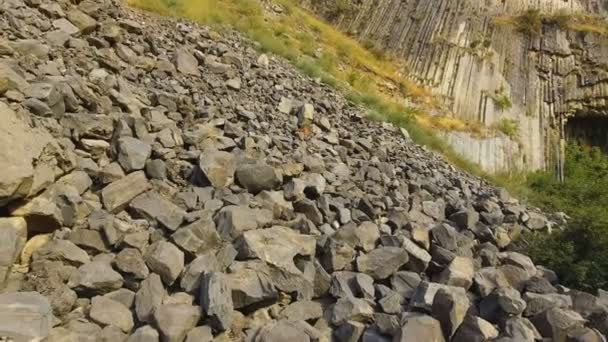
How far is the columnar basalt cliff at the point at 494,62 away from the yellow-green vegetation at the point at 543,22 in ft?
0.57

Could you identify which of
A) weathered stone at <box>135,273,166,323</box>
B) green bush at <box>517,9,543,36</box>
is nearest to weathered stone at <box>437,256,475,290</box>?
weathered stone at <box>135,273,166,323</box>

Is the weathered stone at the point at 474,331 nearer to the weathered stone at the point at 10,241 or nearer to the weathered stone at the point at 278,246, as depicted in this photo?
the weathered stone at the point at 278,246

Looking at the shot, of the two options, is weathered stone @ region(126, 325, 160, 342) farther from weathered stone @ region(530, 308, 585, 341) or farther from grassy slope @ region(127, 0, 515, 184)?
grassy slope @ region(127, 0, 515, 184)

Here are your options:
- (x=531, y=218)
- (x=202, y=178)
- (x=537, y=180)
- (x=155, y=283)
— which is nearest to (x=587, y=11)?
(x=537, y=180)

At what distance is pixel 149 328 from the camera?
3006 millimetres

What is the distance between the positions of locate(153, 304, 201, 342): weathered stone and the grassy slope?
6.10 meters

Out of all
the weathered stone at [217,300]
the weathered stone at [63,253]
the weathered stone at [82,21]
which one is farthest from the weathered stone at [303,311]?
the weathered stone at [82,21]

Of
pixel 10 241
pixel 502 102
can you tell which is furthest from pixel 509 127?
pixel 10 241

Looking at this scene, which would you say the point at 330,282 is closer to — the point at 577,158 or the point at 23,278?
the point at 23,278

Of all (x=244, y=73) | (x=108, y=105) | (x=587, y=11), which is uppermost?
(x=587, y=11)

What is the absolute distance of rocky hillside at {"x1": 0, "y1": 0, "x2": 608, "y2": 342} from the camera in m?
3.20

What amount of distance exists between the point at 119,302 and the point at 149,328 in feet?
1.22

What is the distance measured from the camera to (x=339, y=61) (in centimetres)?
1270

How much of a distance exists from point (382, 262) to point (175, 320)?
1898mm
